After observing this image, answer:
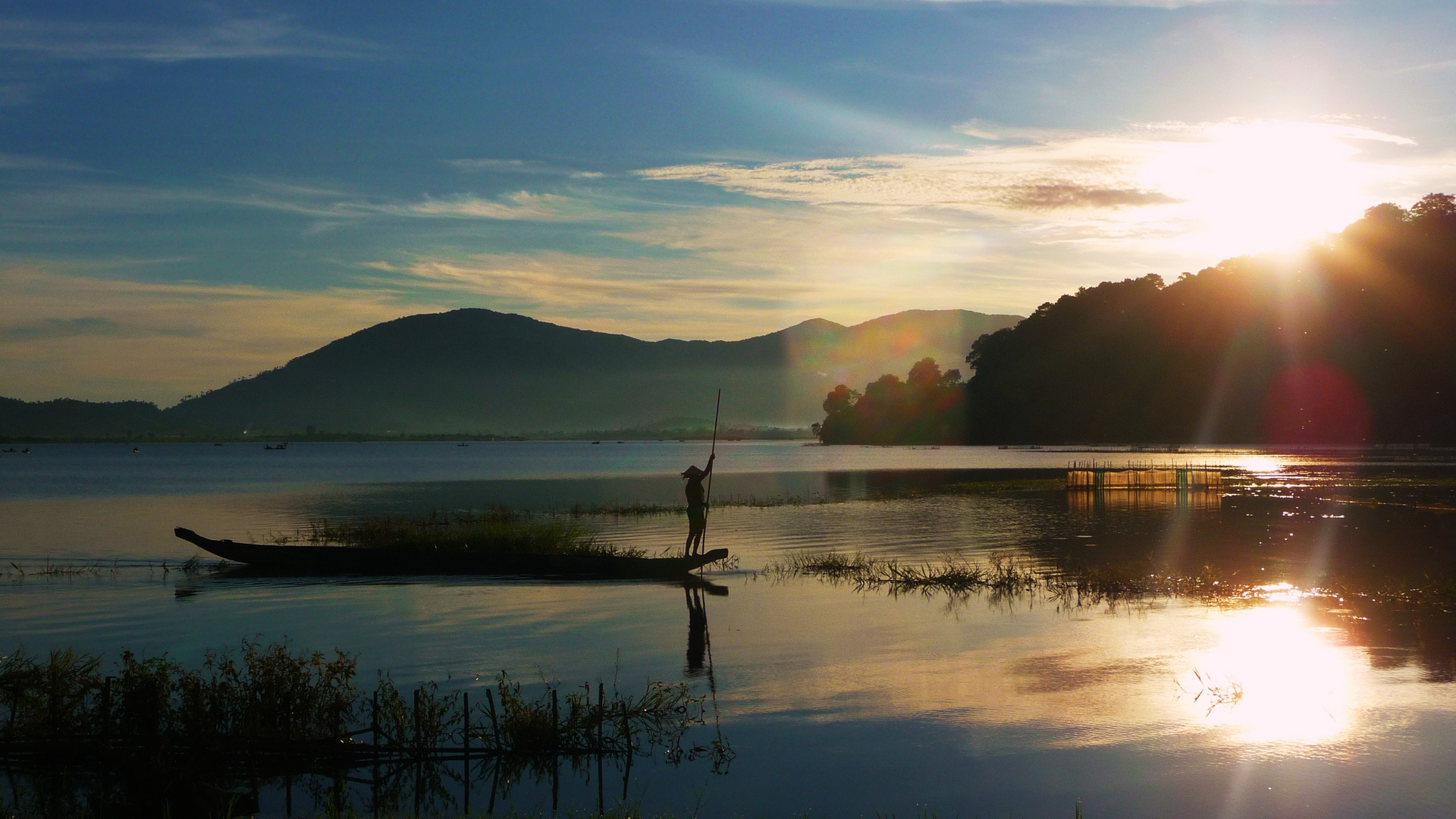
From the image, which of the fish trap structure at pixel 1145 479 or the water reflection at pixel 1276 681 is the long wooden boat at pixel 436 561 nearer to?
the water reflection at pixel 1276 681

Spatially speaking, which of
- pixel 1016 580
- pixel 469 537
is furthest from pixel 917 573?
pixel 469 537

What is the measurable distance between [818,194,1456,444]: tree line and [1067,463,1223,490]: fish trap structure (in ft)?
151

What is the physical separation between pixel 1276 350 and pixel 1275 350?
9.9 inches

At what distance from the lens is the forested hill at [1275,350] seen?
101 metres

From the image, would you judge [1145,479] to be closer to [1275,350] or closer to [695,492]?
[695,492]

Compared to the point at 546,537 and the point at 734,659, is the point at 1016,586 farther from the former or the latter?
the point at 546,537

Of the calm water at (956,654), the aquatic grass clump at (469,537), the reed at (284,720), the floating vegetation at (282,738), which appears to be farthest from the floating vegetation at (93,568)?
the reed at (284,720)

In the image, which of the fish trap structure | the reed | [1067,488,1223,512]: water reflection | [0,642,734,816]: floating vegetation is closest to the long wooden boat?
[0,642,734,816]: floating vegetation

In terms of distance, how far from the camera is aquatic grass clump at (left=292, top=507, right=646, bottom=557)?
1288 inches

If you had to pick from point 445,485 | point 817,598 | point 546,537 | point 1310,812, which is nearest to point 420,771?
point 1310,812

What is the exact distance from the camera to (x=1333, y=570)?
26.5 meters

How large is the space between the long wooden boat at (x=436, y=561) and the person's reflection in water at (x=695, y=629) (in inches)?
76.1

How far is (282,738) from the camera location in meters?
10.9

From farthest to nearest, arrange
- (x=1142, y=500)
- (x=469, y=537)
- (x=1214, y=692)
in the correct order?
(x=1142, y=500) → (x=469, y=537) → (x=1214, y=692)
